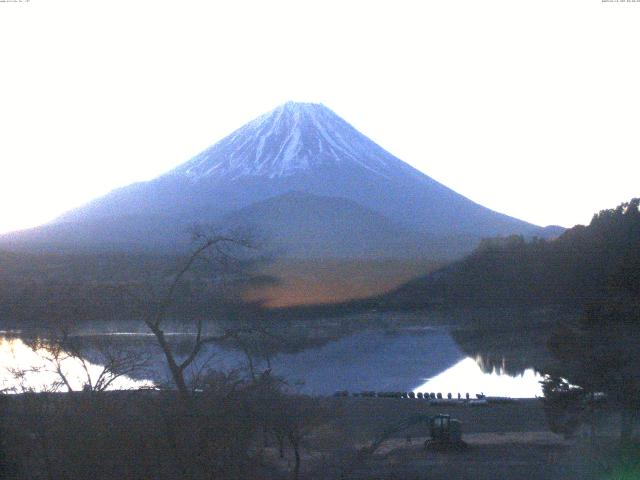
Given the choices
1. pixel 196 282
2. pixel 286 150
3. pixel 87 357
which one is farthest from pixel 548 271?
pixel 286 150

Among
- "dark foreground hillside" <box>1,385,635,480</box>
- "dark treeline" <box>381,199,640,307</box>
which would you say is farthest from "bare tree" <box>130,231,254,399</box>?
"dark treeline" <box>381,199,640,307</box>

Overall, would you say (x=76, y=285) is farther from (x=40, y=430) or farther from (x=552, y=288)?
(x=552, y=288)

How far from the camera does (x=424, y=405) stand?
13.5 m

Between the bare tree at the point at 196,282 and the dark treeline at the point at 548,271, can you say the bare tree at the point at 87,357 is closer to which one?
the bare tree at the point at 196,282

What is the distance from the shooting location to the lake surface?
9602mm

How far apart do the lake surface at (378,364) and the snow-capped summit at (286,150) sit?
24.8 meters

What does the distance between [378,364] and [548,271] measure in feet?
10.8

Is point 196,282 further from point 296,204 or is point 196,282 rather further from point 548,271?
point 296,204

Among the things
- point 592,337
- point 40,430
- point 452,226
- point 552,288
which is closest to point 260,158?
point 452,226

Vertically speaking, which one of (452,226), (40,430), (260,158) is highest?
(260,158)

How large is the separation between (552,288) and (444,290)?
357cm

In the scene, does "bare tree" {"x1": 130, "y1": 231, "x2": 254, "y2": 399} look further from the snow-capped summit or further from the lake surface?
the snow-capped summit

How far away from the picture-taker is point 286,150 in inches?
1852

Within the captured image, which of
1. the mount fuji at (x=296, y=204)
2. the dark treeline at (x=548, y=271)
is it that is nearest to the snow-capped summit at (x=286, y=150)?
the mount fuji at (x=296, y=204)
